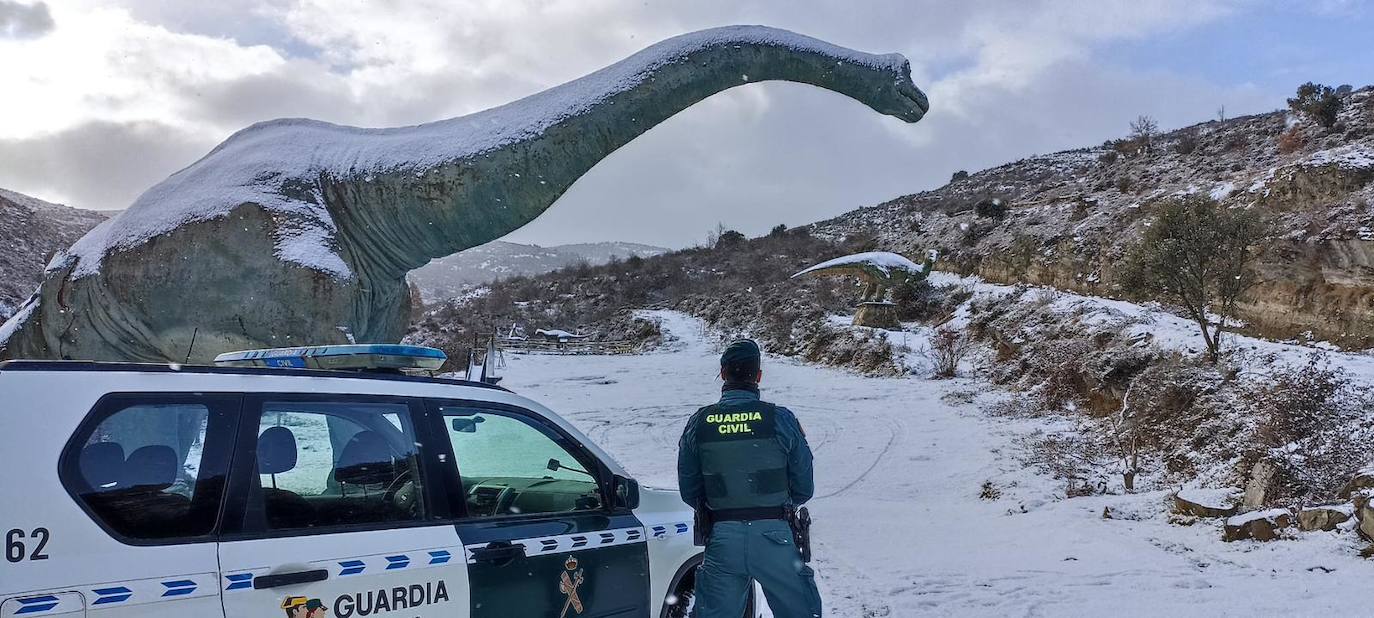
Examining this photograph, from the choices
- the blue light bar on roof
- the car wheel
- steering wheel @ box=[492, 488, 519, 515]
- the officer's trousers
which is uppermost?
the blue light bar on roof

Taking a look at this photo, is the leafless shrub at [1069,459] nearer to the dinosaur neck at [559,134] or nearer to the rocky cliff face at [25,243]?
the dinosaur neck at [559,134]

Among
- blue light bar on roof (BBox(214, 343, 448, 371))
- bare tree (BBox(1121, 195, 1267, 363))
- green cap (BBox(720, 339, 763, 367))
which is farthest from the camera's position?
bare tree (BBox(1121, 195, 1267, 363))

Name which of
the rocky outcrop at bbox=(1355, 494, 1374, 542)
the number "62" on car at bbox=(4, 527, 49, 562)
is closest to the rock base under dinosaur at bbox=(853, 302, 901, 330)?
the rocky outcrop at bbox=(1355, 494, 1374, 542)

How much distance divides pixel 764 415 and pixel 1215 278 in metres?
11.7

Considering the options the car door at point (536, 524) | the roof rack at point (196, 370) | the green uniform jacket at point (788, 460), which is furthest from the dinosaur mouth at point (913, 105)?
the roof rack at point (196, 370)

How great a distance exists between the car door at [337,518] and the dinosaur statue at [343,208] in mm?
2812

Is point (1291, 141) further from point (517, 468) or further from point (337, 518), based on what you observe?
point (337, 518)

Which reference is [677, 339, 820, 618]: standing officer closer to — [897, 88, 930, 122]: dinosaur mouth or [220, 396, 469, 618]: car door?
[220, 396, 469, 618]: car door

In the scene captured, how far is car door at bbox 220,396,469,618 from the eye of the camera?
237 cm

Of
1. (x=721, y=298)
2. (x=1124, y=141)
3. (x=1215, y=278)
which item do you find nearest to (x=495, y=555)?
(x=1215, y=278)

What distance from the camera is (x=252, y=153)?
6.08m

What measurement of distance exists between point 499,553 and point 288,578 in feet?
2.51

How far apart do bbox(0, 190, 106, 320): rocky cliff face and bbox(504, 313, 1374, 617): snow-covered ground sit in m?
15.5

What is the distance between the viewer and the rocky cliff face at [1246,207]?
12.3 metres
